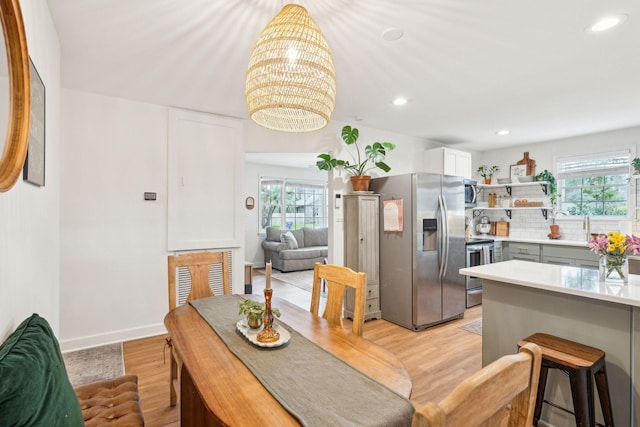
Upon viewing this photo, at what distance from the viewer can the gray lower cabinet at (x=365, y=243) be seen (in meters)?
3.96

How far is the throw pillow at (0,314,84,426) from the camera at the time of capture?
2.53ft

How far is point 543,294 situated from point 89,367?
356 cm

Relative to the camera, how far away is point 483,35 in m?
2.17

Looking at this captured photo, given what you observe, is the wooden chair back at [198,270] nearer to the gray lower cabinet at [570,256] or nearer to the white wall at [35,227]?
the white wall at [35,227]

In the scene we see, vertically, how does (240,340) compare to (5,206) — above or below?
below

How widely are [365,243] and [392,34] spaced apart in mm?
2407

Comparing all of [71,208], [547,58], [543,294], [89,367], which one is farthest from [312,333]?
[71,208]

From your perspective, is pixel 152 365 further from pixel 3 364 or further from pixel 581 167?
pixel 581 167

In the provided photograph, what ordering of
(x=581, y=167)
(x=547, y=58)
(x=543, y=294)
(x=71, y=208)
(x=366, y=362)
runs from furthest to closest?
(x=581, y=167) → (x=71, y=208) → (x=547, y=58) → (x=543, y=294) → (x=366, y=362)

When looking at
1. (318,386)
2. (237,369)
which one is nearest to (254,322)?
(237,369)

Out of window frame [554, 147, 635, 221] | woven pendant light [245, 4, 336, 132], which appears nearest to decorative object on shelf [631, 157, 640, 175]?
window frame [554, 147, 635, 221]

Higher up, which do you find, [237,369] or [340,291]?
[340,291]

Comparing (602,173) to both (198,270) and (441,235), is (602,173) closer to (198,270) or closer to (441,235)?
(441,235)

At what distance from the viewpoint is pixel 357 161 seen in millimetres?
4449
